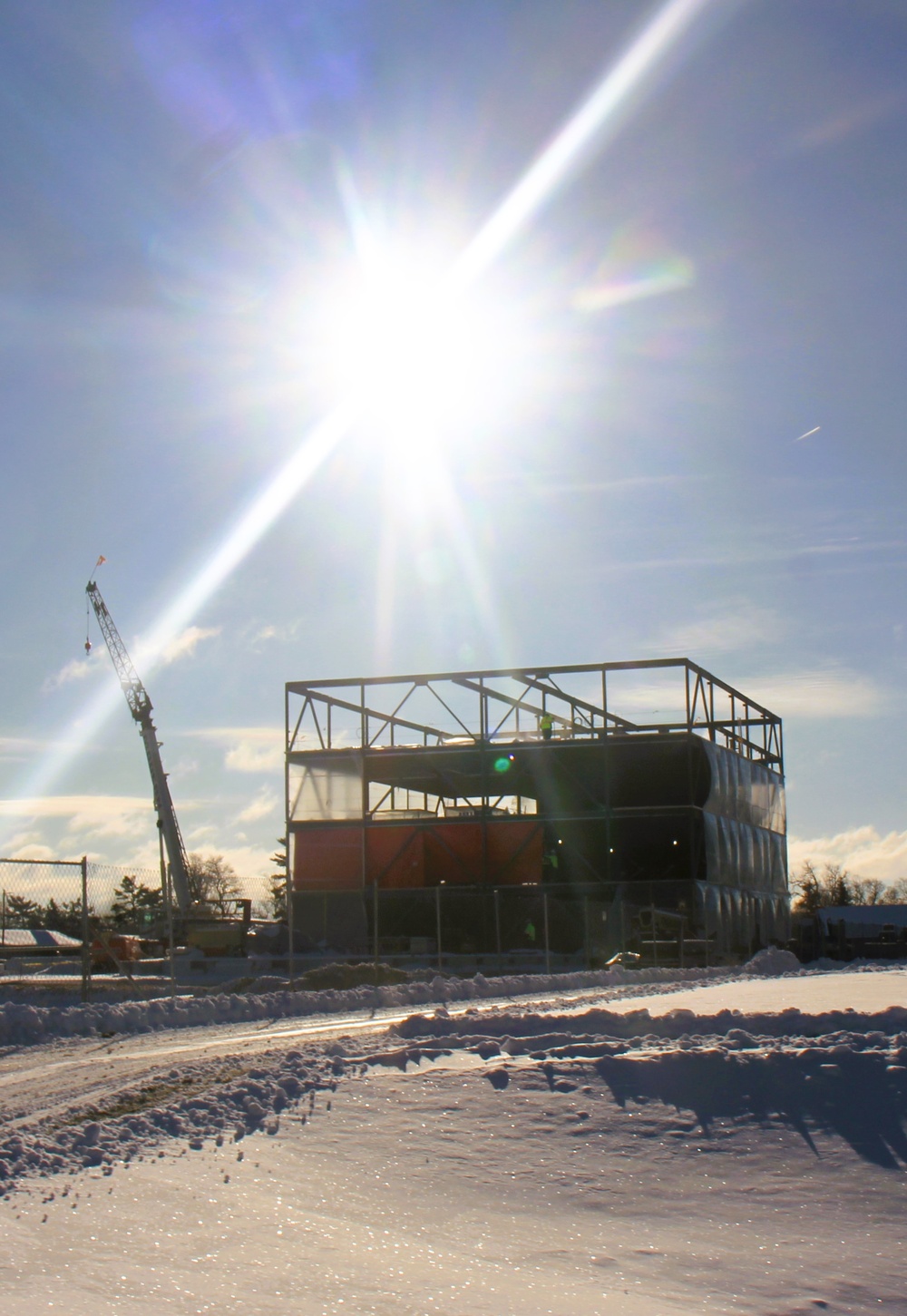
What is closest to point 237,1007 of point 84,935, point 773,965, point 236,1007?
point 236,1007

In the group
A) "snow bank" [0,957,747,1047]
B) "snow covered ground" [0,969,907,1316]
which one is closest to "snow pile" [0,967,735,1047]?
"snow bank" [0,957,747,1047]

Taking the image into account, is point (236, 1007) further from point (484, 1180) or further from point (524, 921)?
point (524, 921)

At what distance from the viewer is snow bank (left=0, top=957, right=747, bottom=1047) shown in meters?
18.0

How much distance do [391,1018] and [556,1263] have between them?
12.9 meters

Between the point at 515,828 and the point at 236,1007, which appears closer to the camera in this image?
the point at 236,1007

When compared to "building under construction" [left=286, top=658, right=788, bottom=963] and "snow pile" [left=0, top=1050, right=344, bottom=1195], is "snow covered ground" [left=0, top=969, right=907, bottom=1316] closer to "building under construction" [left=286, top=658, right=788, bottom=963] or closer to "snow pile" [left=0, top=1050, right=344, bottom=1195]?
"snow pile" [left=0, top=1050, right=344, bottom=1195]

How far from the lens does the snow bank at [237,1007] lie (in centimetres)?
1803

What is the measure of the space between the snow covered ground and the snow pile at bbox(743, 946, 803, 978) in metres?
18.4

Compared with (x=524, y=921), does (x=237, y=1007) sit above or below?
below

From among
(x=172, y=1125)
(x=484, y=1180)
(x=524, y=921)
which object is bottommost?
(x=524, y=921)

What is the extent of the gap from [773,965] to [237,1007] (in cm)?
1476

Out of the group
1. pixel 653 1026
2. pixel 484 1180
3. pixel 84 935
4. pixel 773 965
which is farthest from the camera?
pixel 773 965

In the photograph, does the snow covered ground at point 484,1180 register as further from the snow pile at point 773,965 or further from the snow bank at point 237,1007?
the snow pile at point 773,965

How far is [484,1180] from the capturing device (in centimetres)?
741
